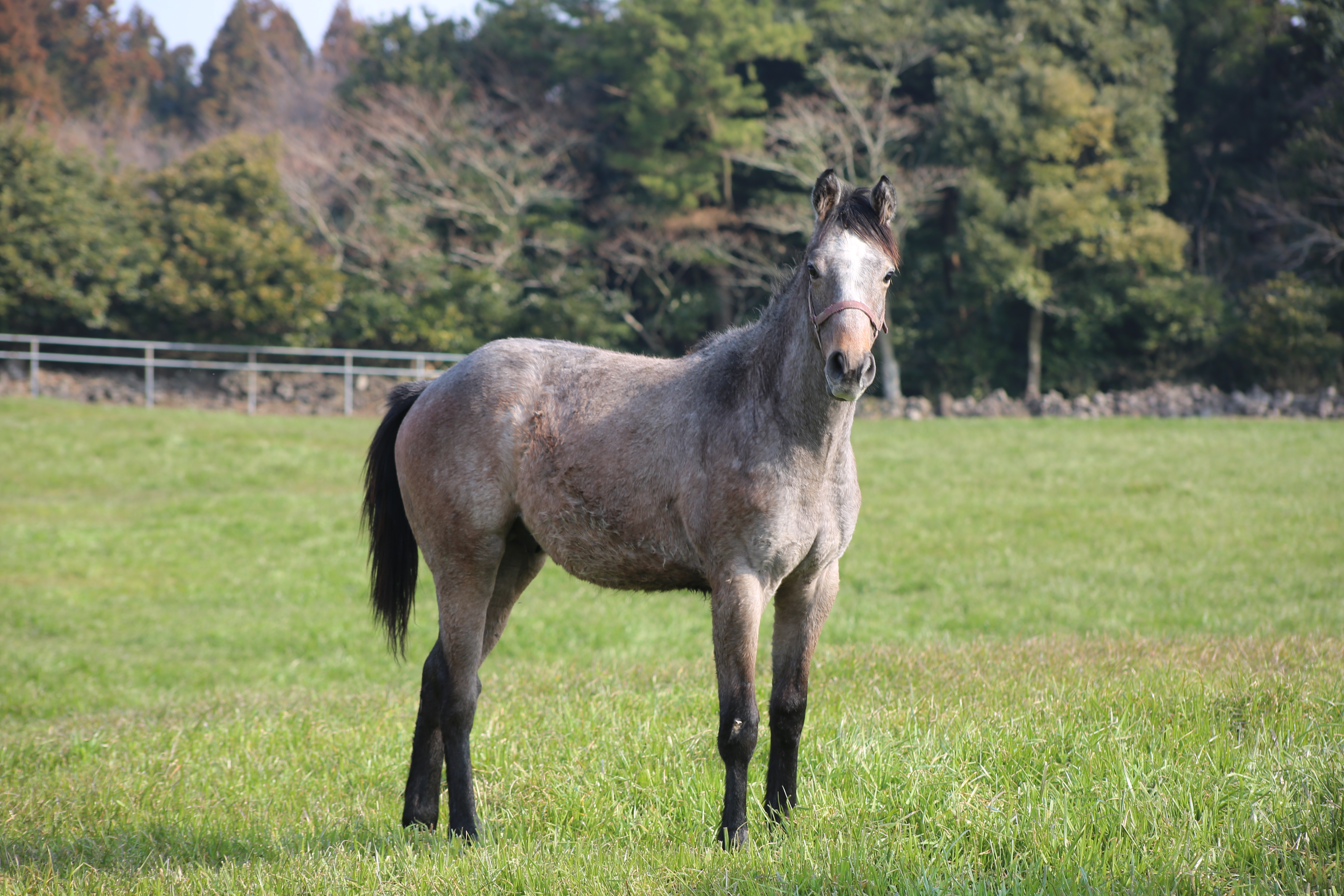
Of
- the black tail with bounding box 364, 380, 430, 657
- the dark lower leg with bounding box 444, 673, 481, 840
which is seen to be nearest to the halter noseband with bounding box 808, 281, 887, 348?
the dark lower leg with bounding box 444, 673, 481, 840

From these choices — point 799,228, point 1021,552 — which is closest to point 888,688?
point 1021,552

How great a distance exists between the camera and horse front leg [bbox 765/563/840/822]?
363 cm


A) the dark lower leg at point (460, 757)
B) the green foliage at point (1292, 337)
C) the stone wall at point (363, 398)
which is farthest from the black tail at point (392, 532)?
the green foliage at point (1292, 337)

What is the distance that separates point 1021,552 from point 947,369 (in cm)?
1887

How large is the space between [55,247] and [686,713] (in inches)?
1088

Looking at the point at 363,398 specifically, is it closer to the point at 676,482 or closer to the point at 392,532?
the point at 392,532

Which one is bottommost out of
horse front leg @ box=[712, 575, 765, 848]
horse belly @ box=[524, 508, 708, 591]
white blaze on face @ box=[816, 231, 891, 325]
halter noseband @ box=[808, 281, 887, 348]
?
horse front leg @ box=[712, 575, 765, 848]

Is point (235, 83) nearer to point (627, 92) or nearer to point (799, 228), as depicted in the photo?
point (627, 92)

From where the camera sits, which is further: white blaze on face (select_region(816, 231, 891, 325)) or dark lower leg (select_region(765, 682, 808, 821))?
dark lower leg (select_region(765, 682, 808, 821))

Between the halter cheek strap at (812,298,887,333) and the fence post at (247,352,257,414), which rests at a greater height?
the halter cheek strap at (812,298,887,333)

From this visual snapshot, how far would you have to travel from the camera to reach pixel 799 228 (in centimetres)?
2656

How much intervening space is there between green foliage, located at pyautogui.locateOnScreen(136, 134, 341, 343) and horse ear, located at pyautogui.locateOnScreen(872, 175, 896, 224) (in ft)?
86.8

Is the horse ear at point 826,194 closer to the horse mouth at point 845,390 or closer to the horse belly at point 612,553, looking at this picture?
the horse mouth at point 845,390

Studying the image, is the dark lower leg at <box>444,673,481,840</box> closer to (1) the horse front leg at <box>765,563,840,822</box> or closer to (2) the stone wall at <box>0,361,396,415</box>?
(1) the horse front leg at <box>765,563,840,822</box>
